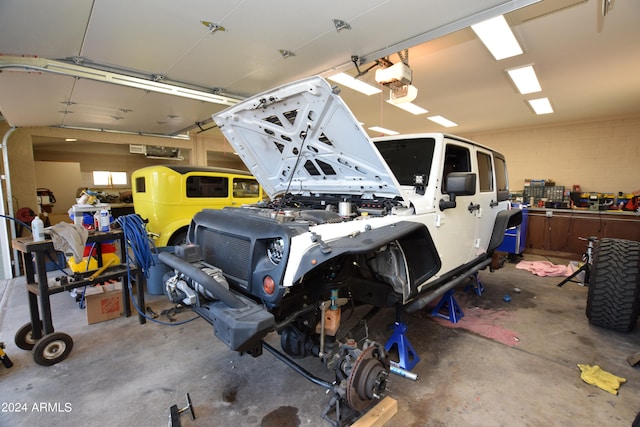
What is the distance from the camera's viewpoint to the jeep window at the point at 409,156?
2.61 meters

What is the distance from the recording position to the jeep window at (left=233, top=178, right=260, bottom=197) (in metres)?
5.35

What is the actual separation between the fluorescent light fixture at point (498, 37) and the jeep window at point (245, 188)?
4.14 m

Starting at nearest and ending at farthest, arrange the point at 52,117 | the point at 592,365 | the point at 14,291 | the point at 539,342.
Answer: the point at 592,365, the point at 539,342, the point at 14,291, the point at 52,117

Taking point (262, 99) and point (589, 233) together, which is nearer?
point (262, 99)

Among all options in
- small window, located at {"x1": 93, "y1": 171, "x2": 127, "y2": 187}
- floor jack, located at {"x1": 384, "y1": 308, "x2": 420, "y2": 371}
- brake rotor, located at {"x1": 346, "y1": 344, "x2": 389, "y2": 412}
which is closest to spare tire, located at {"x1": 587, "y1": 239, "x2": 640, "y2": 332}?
floor jack, located at {"x1": 384, "y1": 308, "x2": 420, "y2": 371}

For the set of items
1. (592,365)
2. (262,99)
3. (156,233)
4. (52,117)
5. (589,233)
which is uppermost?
(52,117)

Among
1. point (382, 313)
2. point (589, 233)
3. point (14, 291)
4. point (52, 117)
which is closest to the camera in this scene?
point (382, 313)

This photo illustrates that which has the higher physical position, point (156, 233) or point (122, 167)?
point (122, 167)

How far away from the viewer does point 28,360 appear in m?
2.50

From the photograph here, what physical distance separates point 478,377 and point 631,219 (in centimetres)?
579

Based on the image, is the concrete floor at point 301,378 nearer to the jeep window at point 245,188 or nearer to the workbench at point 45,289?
the workbench at point 45,289

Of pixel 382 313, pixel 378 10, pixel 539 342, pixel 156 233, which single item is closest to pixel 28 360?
pixel 156 233

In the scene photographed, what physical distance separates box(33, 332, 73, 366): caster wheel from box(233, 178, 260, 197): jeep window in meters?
3.24

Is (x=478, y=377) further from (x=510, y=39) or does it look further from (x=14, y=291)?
(x=14, y=291)
